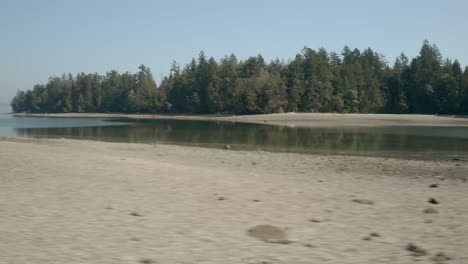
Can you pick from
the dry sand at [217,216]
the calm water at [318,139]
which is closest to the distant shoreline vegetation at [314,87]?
the calm water at [318,139]

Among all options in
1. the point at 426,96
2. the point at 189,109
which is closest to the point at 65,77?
the point at 189,109

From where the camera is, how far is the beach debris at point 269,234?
7.52m

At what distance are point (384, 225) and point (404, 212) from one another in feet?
4.87

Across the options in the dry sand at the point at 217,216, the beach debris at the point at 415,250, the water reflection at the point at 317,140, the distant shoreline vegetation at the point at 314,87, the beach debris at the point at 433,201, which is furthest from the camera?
the distant shoreline vegetation at the point at 314,87

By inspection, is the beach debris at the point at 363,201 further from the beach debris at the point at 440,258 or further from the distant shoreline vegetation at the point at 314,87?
the distant shoreline vegetation at the point at 314,87

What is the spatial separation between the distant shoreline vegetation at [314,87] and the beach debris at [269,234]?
96413 millimetres

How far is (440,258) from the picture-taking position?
666 centimetres

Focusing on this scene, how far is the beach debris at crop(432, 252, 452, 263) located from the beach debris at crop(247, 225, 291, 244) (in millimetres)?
2328

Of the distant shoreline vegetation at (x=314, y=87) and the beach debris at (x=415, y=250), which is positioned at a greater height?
the distant shoreline vegetation at (x=314, y=87)

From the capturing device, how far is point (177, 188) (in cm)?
1202

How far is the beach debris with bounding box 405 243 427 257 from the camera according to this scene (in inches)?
270

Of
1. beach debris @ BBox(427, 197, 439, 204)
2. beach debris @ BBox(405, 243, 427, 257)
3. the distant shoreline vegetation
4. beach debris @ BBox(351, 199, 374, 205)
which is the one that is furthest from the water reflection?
the distant shoreline vegetation

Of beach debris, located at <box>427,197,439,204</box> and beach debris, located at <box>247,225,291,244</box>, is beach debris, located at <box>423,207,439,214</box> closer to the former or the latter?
beach debris, located at <box>427,197,439,204</box>

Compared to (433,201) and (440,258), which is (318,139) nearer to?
(433,201)
